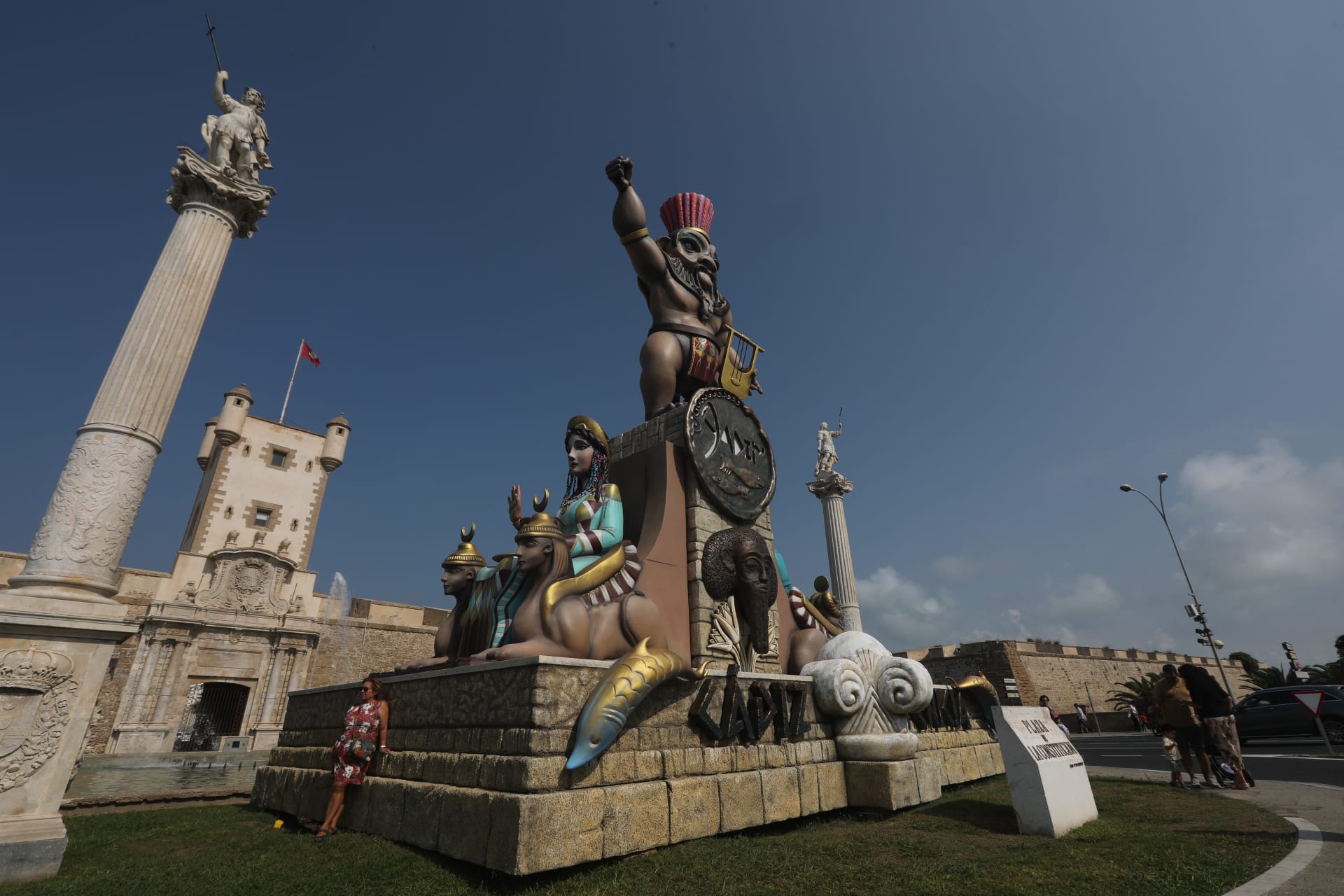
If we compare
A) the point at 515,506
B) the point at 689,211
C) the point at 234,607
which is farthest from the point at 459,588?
the point at 234,607

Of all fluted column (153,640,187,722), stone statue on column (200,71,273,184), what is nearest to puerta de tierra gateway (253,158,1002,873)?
stone statue on column (200,71,273,184)

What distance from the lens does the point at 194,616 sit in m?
22.2

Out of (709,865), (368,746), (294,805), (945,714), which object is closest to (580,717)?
(709,865)

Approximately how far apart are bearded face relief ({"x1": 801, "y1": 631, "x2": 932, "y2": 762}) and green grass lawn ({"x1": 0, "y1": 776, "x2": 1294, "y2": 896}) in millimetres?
691

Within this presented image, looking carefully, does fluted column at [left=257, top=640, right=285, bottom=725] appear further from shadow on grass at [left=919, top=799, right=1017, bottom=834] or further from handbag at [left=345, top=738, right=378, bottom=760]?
shadow on grass at [left=919, top=799, right=1017, bottom=834]

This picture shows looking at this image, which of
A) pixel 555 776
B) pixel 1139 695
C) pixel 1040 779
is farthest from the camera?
pixel 1139 695

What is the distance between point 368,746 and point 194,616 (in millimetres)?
22280

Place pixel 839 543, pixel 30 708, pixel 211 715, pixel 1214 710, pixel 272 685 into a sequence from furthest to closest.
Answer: pixel 272 685
pixel 211 715
pixel 839 543
pixel 1214 710
pixel 30 708

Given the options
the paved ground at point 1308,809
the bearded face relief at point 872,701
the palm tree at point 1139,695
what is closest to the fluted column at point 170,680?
the bearded face relief at point 872,701

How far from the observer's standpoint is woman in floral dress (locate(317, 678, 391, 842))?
5.32 m

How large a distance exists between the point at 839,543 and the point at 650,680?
1486cm

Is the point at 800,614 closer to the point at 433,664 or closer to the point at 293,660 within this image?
the point at 433,664

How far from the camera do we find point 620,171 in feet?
28.0

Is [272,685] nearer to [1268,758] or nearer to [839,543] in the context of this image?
[839,543]
